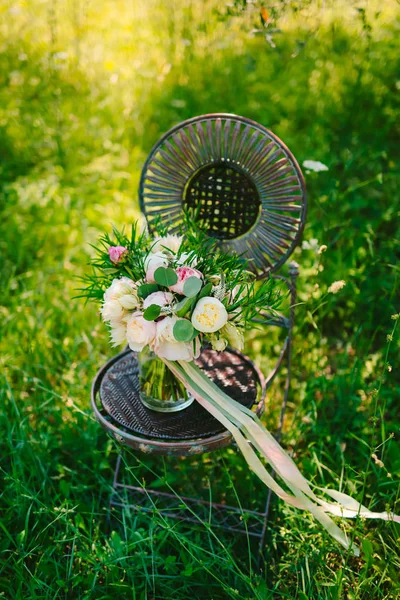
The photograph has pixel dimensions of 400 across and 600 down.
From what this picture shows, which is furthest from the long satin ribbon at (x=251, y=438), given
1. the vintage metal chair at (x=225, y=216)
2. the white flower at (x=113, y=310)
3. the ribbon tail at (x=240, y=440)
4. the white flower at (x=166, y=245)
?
the white flower at (x=166, y=245)

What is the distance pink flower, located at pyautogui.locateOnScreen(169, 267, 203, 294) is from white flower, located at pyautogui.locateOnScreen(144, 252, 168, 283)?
5 cm

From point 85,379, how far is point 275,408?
0.86m

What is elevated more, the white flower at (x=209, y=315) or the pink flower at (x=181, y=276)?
the pink flower at (x=181, y=276)

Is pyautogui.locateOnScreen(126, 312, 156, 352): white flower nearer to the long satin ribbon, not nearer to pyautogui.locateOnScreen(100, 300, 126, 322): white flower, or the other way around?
pyautogui.locateOnScreen(100, 300, 126, 322): white flower

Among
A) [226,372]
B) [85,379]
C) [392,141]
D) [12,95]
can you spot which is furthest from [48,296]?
[392,141]

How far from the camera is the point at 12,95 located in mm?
4070

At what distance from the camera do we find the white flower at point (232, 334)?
154 cm

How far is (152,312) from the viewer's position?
1.48 meters

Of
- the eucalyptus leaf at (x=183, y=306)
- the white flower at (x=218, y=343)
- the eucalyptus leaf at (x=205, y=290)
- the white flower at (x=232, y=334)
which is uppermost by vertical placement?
the eucalyptus leaf at (x=205, y=290)

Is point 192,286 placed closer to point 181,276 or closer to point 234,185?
point 181,276

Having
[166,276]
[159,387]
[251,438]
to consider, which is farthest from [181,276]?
[251,438]

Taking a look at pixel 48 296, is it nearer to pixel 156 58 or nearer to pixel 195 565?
pixel 195 565

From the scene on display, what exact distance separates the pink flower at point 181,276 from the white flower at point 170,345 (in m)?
0.08

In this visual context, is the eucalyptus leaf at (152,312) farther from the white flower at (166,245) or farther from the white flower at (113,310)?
the white flower at (166,245)
